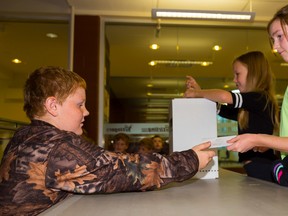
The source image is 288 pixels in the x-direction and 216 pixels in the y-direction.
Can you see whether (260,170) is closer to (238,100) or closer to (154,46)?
(238,100)

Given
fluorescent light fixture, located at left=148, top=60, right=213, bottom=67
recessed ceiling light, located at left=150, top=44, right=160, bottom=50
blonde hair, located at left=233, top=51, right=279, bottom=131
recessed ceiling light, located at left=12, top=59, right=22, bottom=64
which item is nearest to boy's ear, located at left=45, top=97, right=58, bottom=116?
blonde hair, located at left=233, top=51, right=279, bottom=131

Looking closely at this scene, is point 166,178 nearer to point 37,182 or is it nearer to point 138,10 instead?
point 37,182

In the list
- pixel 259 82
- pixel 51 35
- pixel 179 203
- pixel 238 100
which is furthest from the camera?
pixel 51 35

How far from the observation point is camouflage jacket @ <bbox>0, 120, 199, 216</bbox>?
2.45 feet

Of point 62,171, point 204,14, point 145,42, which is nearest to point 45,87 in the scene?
point 62,171

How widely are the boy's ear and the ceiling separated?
2322 mm

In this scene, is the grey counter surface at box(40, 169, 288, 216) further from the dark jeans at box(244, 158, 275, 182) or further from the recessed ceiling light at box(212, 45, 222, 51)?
the recessed ceiling light at box(212, 45, 222, 51)

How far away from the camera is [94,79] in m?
3.81

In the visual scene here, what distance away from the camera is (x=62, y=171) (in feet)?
2.42

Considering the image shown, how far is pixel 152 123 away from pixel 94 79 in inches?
38.3

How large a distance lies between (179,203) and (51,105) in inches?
18.5

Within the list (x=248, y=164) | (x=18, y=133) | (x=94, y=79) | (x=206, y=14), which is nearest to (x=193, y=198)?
(x=18, y=133)

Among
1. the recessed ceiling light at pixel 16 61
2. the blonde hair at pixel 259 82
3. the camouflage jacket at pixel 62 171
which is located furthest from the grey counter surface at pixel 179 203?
the recessed ceiling light at pixel 16 61

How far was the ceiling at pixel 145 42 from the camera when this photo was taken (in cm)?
369
